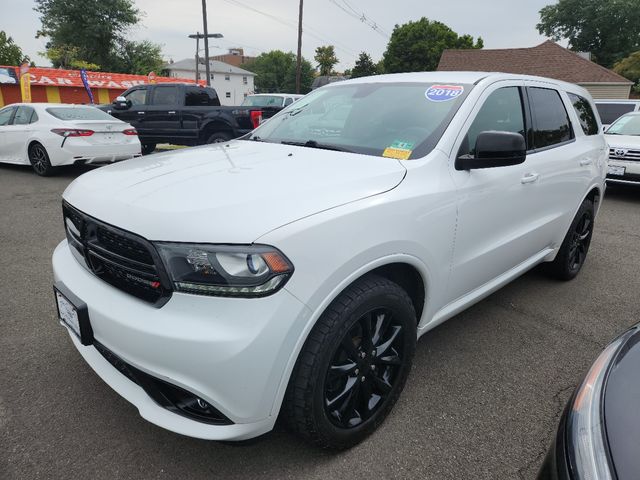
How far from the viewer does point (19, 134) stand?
858cm

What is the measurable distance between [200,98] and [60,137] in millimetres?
3932

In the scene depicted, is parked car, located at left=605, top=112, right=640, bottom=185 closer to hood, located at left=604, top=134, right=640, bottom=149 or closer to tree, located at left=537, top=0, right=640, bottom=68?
hood, located at left=604, top=134, right=640, bottom=149

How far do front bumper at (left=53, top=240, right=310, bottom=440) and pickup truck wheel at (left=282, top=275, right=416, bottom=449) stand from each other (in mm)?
131

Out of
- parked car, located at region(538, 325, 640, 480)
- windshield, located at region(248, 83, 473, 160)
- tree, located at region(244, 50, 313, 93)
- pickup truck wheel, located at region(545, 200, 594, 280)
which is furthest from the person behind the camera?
tree, located at region(244, 50, 313, 93)

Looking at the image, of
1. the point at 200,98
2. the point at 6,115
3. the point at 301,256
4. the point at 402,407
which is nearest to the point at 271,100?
the point at 200,98

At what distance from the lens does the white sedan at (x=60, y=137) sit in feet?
26.5

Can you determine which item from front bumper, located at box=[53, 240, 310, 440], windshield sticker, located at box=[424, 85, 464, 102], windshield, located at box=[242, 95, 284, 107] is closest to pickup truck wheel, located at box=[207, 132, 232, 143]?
windshield, located at box=[242, 95, 284, 107]

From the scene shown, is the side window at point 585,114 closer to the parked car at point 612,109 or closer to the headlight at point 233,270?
the headlight at point 233,270

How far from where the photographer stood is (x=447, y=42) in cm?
4991

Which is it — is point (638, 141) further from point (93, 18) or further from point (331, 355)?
point (93, 18)

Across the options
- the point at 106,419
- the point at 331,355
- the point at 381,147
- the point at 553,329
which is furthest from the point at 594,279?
the point at 106,419

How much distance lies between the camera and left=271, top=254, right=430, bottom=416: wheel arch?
1.63m

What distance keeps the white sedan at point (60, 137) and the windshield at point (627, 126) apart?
939cm

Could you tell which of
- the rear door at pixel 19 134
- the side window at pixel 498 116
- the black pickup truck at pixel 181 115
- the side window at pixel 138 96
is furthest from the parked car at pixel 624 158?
the rear door at pixel 19 134
